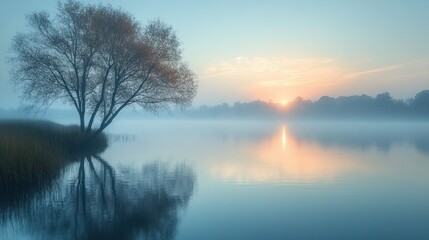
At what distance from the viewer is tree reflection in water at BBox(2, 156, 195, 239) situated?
9133 mm

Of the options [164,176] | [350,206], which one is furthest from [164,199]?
[350,206]

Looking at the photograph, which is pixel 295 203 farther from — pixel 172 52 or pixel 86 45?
pixel 86 45

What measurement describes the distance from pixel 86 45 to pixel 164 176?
548 inches

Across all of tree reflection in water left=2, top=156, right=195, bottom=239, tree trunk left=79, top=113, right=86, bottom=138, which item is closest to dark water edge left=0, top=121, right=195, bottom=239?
tree reflection in water left=2, top=156, right=195, bottom=239

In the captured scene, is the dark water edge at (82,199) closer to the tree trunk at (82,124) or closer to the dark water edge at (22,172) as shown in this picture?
the dark water edge at (22,172)

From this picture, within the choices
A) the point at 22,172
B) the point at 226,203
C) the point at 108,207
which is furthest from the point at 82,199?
the point at 226,203

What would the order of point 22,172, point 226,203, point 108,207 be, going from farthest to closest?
1. point 22,172
2. point 226,203
3. point 108,207

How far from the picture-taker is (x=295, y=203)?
12.5m

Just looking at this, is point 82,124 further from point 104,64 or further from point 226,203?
point 226,203

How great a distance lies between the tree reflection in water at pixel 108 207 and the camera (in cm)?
913

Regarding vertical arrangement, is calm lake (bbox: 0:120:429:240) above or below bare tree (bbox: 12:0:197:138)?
Result: below

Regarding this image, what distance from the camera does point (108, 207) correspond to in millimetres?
11453

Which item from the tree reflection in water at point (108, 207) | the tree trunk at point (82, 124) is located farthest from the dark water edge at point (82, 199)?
the tree trunk at point (82, 124)

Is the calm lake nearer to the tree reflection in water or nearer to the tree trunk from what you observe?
the tree reflection in water
